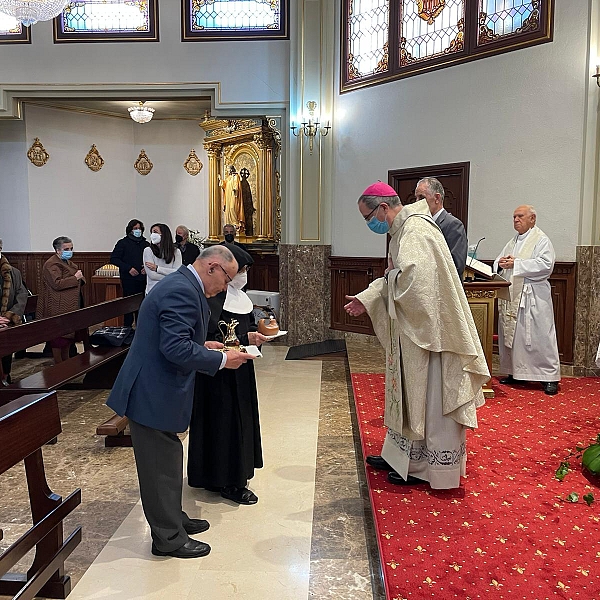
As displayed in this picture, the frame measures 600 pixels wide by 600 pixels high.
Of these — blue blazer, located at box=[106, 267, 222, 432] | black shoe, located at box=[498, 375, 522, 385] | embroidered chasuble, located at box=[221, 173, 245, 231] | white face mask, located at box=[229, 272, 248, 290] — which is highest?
embroidered chasuble, located at box=[221, 173, 245, 231]

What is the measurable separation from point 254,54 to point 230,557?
7772 millimetres

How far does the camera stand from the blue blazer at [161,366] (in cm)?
278

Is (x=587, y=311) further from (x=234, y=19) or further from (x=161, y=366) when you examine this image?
(x=234, y=19)

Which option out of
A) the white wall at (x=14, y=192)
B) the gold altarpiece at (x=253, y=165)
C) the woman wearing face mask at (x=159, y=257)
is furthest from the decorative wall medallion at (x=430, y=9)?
the white wall at (x=14, y=192)

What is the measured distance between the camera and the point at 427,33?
25.3ft

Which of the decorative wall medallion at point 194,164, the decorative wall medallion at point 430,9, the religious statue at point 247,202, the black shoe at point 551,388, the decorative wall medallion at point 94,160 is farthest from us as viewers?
the decorative wall medallion at point 194,164

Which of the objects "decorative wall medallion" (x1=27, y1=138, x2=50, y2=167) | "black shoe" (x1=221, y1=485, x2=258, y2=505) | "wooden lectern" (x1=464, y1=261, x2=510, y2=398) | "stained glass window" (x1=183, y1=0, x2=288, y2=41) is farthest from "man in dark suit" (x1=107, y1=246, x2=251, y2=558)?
"decorative wall medallion" (x1=27, y1=138, x2=50, y2=167)

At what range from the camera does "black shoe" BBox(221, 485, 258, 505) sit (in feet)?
12.1

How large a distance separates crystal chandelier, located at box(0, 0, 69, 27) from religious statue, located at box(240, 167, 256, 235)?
4.73 meters

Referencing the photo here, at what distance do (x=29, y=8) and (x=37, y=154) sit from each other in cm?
543

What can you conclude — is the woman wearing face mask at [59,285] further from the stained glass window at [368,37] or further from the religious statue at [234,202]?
the stained glass window at [368,37]

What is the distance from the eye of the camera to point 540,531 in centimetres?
299

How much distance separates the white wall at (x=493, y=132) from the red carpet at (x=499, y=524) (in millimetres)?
2858

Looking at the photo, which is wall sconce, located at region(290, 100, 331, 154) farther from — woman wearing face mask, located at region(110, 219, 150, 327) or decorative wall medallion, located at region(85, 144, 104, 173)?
decorative wall medallion, located at region(85, 144, 104, 173)
